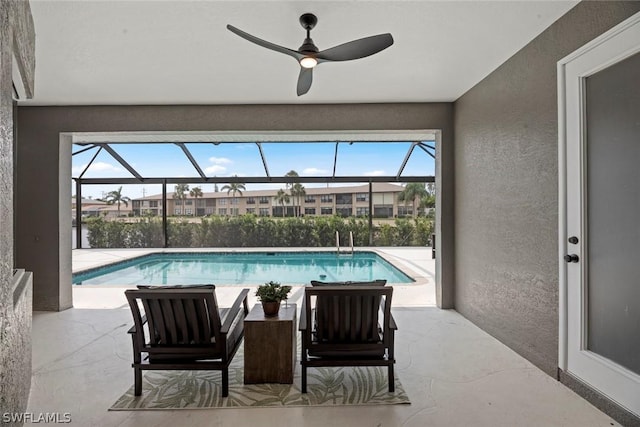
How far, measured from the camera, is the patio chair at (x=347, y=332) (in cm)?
254

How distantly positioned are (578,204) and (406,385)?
181cm

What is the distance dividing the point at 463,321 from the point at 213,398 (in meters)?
3.07

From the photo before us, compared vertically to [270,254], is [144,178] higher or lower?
higher

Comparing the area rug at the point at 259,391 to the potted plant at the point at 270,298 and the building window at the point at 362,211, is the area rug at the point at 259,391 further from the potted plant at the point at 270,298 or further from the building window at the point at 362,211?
the building window at the point at 362,211

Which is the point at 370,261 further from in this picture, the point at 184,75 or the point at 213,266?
the point at 184,75

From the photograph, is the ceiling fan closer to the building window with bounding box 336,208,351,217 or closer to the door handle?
the door handle

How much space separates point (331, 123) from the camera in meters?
4.84

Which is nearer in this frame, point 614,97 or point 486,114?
point 614,97

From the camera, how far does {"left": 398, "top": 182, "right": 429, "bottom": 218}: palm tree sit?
Result: 1145 cm

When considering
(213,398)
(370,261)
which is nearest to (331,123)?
(213,398)

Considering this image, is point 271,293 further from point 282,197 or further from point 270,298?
point 282,197

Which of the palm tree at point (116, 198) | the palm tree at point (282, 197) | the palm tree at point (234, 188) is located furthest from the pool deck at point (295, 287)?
the palm tree at point (234, 188)

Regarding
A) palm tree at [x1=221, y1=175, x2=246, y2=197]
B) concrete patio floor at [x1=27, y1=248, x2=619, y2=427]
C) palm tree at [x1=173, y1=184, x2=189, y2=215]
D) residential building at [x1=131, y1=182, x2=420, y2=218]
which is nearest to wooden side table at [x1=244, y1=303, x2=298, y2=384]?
concrete patio floor at [x1=27, y1=248, x2=619, y2=427]

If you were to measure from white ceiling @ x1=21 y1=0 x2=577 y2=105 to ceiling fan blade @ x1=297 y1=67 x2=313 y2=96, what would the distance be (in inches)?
12.7
